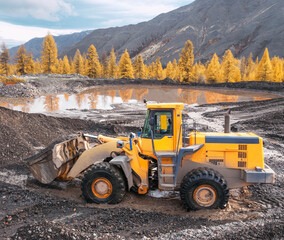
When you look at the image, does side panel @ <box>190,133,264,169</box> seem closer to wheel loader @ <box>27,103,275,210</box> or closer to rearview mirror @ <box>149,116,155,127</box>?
wheel loader @ <box>27,103,275,210</box>

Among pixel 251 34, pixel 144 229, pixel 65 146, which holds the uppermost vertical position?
pixel 251 34

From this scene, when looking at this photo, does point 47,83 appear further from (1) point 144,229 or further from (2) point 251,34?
(2) point 251,34

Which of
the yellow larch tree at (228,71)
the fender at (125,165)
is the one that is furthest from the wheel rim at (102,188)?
the yellow larch tree at (228,71)

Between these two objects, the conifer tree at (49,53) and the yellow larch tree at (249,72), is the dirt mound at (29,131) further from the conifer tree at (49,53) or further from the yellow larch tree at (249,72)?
the yellow larch tree at (249,72)

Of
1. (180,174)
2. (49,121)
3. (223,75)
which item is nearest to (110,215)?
(180,174)

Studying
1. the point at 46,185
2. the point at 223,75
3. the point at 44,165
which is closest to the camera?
the point at 44,165

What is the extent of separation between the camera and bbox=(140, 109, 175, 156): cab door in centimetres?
642

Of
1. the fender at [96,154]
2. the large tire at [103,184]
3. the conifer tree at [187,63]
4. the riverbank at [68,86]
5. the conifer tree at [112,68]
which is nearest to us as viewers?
the large tire at [103,184]

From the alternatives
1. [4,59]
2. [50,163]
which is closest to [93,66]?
[4,59]

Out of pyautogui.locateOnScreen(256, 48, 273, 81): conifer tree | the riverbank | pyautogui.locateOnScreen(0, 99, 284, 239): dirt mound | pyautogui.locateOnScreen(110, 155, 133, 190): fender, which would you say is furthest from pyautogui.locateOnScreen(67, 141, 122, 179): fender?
pyautogui.locateOnScreen(256, 48, 273, 81): conifer tree

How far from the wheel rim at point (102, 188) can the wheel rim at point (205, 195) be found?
7.23 feet

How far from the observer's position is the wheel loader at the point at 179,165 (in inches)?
247

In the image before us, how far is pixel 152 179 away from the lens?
6859 millimetres

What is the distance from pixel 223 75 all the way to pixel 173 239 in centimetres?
5830
